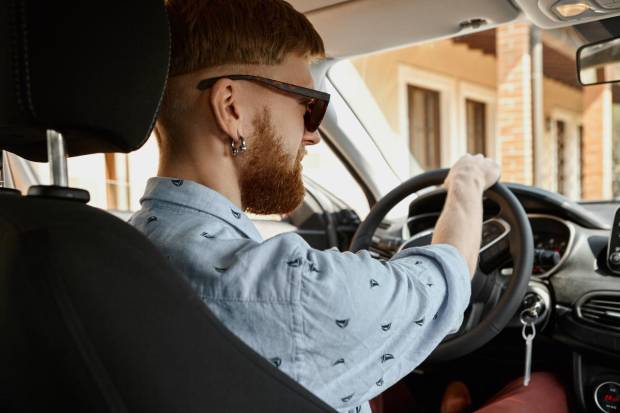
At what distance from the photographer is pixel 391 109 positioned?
8227mm

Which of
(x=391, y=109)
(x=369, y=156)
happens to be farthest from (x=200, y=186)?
(x=391, y=109)

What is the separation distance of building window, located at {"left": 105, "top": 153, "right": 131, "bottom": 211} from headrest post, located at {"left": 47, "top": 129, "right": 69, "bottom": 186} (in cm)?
222

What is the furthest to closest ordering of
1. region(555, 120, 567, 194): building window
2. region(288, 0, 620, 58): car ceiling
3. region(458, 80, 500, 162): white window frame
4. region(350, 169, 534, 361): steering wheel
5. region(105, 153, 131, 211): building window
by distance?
region(555, 120, 567, 194): building window, region(458, 80, 500, 162): white window frame, region(105, 153, 131, 211): building window, region(288, 0, 620, 58): car ceiling, region(350, 169, 534, 361): steering wheel

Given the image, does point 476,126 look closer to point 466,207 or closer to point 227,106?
point 466,207

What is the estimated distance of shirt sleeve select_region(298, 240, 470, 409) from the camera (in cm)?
105

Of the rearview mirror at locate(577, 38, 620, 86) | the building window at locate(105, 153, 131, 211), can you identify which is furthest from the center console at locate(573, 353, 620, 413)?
the building window at locate(105, 153, 131, 211)

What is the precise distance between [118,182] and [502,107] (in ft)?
20.3

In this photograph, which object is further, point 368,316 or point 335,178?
point 335,178

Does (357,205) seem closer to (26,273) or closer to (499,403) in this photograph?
(499,403)

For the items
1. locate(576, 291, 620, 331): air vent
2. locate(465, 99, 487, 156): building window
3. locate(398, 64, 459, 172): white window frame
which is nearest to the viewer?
locate(576, 291, 620, 331): air vent

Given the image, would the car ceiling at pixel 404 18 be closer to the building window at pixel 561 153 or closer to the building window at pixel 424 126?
the building window at pixel 424 126

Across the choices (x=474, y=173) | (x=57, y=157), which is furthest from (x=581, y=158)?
(x=57, y=157)

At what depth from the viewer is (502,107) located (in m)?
8.63

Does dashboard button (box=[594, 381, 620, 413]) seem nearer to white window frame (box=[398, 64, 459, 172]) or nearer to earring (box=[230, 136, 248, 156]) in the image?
earring (box=[230, 136, 248, 156])
